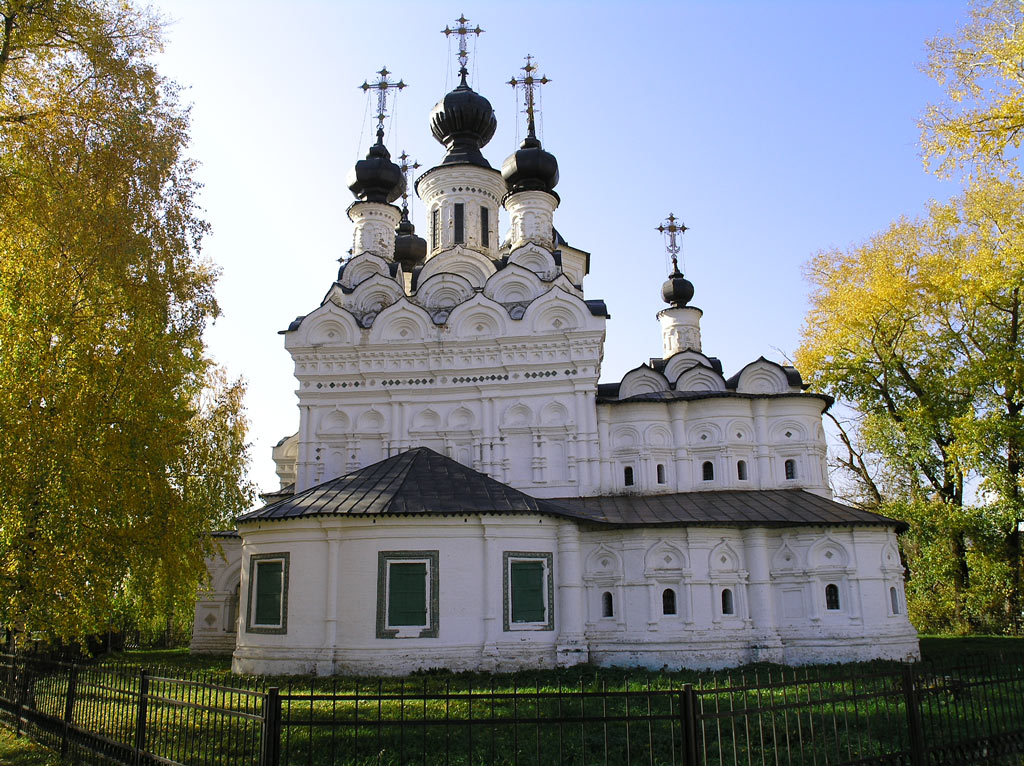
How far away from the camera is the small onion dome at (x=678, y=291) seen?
81.9ft

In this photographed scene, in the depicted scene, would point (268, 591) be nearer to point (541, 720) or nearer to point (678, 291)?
point (541, 720)

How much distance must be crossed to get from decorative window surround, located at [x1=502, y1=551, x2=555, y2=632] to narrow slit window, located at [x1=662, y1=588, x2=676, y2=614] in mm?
2237

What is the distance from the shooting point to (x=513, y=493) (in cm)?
1527

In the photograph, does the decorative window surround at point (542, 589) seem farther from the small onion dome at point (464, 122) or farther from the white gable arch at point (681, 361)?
the small onion dome at point (464, 122)

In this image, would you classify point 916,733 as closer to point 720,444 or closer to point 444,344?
point 720,444

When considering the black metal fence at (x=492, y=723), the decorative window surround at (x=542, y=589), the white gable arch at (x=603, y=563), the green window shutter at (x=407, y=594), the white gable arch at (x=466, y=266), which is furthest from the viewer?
the white gable arch at (x=466, y=266)

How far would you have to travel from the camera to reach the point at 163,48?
1106 cm

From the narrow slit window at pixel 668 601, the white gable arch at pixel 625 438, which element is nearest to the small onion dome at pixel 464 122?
the white gable arch at pixel 625 438

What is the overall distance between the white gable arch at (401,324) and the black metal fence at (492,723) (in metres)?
10.3

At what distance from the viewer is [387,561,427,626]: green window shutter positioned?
1376 centimetres

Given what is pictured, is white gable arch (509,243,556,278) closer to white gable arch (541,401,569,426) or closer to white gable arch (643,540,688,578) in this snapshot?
white gable arch (541,401,569,426)

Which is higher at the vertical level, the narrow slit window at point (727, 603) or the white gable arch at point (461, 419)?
the white gable arch at point (461, 419)

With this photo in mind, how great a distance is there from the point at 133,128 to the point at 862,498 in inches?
869

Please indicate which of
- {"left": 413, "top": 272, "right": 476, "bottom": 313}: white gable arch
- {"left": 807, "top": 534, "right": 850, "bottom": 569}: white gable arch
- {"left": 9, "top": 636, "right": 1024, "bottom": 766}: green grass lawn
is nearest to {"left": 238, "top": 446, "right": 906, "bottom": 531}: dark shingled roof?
{"left": 807, "top": 534, "right": 850, "bottom": 569}: white gable arch
